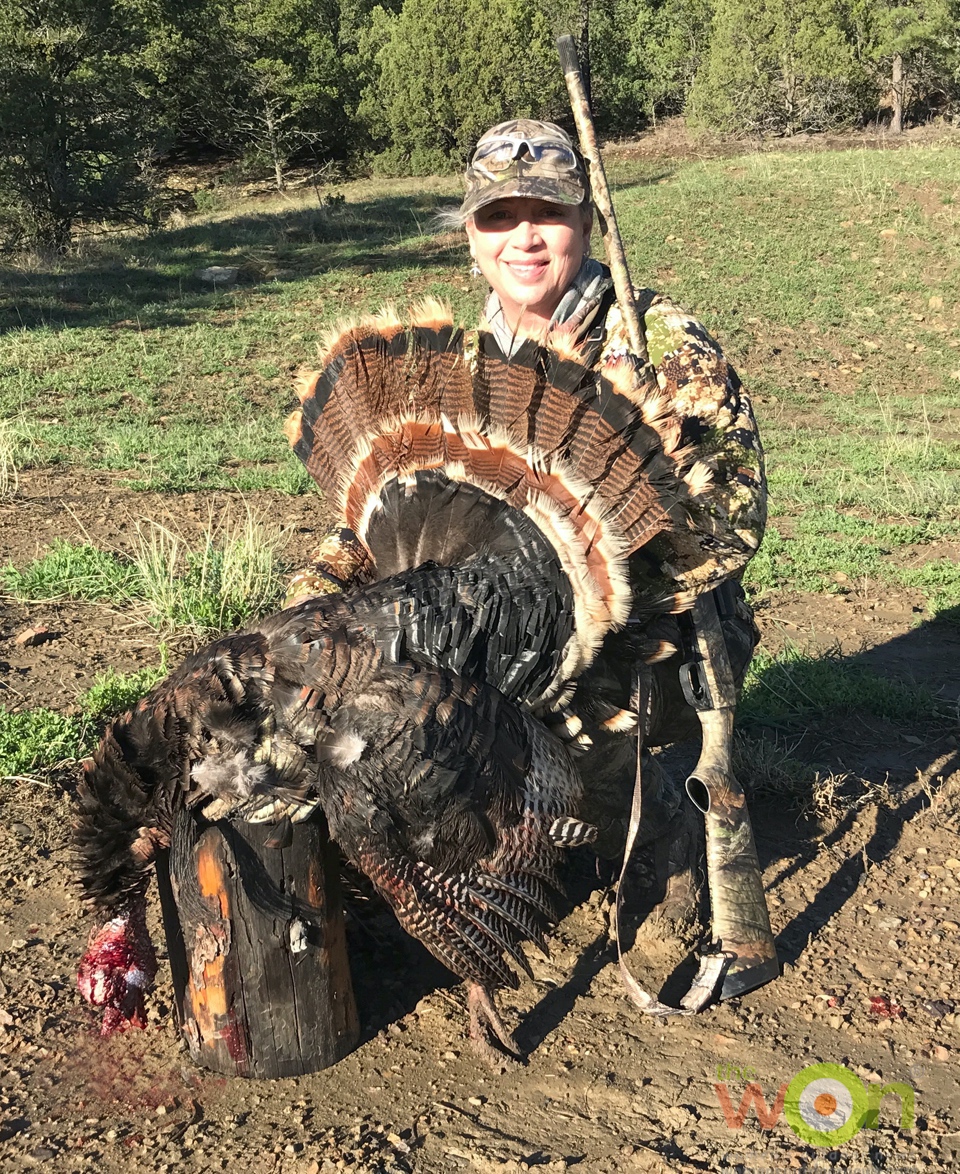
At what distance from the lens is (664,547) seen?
2750mm

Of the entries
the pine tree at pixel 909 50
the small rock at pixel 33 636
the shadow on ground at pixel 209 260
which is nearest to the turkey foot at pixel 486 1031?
the small rock at pixel 33 636

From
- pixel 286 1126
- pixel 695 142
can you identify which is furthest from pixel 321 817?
pixel 695 142

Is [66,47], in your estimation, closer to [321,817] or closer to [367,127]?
[367,127]

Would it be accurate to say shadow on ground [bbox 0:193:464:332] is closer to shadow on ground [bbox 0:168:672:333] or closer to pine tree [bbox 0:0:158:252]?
shadow on ground [bbox 0:168:672:333]

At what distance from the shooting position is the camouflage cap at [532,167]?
9.68 feet

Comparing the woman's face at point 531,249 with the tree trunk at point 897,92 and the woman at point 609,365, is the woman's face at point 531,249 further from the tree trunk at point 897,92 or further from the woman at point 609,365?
the tree trunk at point 897,92

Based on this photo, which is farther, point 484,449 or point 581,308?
point 581,308

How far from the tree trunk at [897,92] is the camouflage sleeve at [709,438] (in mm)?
27250

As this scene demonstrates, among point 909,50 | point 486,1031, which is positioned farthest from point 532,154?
point 909,50

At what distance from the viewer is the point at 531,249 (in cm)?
307

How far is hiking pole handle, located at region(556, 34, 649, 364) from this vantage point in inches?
111

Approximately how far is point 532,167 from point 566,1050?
2.26m

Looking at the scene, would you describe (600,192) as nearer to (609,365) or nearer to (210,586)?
(609,365)

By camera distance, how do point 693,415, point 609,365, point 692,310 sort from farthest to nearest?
point 692,310
point 693,415
point 609,365
